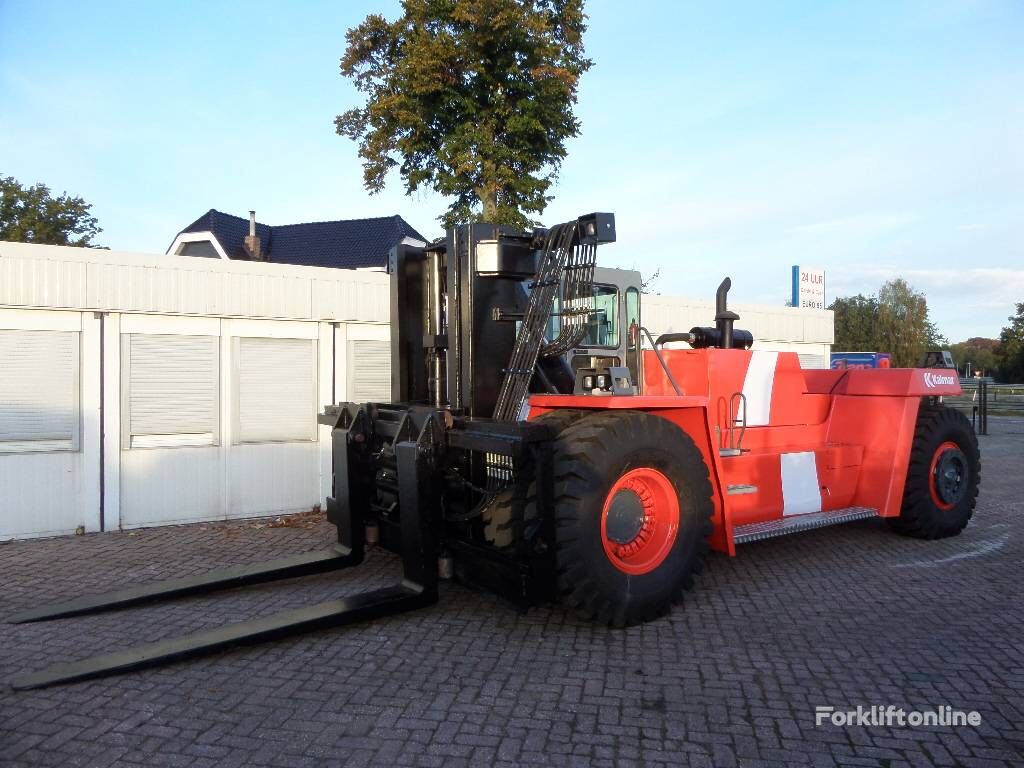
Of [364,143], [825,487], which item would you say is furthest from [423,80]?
[825,487]

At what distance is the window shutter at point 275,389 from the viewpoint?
30.9 ft

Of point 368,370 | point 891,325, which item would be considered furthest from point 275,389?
point 891,325

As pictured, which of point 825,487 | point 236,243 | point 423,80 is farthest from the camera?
point 236,243

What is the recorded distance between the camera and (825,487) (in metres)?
7.48

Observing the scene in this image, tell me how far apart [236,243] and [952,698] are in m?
34.4

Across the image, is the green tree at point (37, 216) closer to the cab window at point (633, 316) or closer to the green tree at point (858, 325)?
the cab window at point (633, 316)

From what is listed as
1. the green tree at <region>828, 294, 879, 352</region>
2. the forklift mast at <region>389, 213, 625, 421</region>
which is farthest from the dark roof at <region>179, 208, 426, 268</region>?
the green tree at <region>828, 294, 879, 352</region>

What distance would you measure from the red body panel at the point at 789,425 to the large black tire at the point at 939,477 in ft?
0.65

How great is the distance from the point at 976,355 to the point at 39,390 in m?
91.2

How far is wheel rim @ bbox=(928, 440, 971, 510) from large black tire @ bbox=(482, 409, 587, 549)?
15.2 ft

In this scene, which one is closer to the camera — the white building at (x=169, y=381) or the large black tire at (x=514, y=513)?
the large black tire at (x=514, y=513)

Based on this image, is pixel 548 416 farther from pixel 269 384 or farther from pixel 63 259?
pixel 63 259

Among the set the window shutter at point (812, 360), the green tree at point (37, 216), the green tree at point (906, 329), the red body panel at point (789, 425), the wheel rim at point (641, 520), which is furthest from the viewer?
the green tree at point (906, 329)

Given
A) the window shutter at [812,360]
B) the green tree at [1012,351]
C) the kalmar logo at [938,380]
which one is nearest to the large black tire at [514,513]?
the kalmar logo at [938,380]
